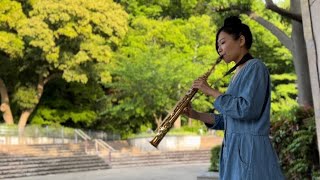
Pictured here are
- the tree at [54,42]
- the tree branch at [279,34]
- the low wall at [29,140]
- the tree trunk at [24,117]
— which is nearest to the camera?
the tree branch at [279,34]

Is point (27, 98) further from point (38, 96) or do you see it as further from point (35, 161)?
point (35, 161)

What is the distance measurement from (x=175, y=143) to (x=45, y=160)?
869cm

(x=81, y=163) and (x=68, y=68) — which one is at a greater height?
(x=68, y=68)

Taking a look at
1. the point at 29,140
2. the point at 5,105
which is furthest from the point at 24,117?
the point at 29,140

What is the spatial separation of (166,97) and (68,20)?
226 inches

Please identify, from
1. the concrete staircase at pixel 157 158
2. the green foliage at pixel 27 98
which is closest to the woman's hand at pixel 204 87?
the concrete staircase at pixel 157 158

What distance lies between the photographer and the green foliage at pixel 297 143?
672 cm

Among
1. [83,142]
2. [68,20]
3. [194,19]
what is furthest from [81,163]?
[194,19]

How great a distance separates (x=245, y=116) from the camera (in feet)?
7.18

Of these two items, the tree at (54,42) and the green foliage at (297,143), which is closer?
the green foliage at (297,143)

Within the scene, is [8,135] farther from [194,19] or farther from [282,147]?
[282,147]

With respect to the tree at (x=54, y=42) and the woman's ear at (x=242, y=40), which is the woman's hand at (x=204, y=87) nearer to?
the woman's ear at (x=242, y=40)

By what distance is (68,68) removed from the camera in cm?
2222

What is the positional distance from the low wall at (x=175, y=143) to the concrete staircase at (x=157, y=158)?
158cm
